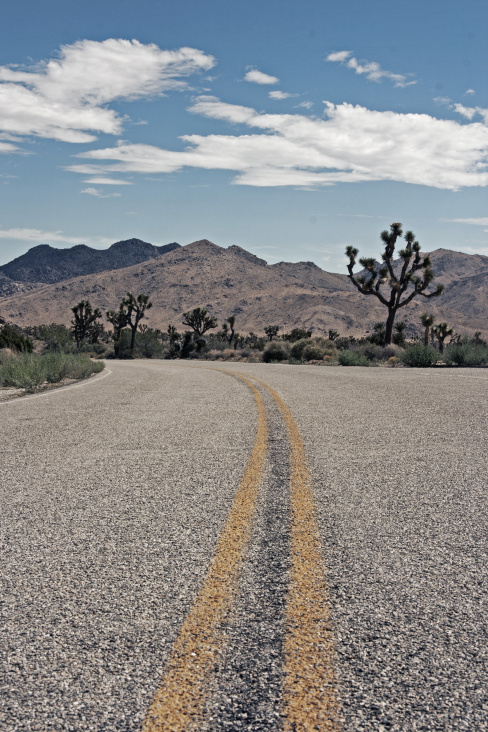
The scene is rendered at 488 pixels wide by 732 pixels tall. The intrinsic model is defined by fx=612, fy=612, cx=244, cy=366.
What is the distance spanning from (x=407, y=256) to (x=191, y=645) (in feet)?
110

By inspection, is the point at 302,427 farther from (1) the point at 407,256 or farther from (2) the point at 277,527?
(1) the point at 407,256

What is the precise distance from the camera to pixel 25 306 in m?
145

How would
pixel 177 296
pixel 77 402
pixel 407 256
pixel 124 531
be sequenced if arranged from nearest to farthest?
pixel 124 531 < pixel 77 402 < pixel 407 256 < pixel 177 296

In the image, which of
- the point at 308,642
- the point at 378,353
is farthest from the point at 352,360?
the point at 308,642

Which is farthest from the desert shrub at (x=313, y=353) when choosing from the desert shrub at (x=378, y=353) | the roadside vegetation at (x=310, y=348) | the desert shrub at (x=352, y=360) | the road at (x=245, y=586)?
the road at (x=245, y=586)

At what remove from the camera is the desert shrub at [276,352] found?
35562 mm

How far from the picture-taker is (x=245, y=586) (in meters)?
2.69

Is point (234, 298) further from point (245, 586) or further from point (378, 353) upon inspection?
point (245, 586)

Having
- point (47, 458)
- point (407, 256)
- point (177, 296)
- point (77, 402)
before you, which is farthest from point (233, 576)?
point (177, 296)

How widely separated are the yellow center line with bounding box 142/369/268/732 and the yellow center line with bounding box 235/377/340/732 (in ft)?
0.86

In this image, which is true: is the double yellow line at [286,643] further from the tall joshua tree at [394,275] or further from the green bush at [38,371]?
the tall joshua tree at [394,275]

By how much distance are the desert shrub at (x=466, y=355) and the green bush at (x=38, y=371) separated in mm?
13617

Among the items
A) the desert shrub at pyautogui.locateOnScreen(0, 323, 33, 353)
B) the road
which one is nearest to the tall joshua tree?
the desert shrub at pyautogui.locateOnScreen(0, 323, 33, 353)

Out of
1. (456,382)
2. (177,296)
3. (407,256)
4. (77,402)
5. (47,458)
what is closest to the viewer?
(47,458)
